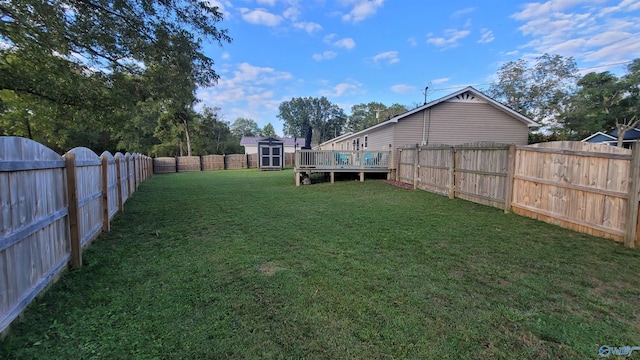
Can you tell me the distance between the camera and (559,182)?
199 inches

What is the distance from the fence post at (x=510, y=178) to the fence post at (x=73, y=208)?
7.34 meters

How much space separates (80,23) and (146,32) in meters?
1.20

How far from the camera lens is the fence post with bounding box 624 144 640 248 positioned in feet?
12.8

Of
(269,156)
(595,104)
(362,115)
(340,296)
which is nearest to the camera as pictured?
(340,296)

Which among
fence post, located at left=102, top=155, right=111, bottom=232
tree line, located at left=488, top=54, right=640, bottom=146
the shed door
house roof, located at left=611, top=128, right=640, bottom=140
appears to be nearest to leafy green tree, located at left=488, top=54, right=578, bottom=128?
tree line, located at left=488, top=54, right=640, bottom=146

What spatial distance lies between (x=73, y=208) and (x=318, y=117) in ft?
221

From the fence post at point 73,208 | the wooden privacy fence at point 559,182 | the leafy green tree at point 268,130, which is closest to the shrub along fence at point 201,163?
the wooden privacy fence at point 559,182

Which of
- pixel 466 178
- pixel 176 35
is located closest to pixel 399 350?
pixel 466 178

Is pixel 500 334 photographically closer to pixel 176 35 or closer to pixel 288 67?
pixel 176 35

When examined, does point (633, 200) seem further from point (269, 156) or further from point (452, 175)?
point (269, 156)

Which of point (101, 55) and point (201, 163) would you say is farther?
point (201, 163)

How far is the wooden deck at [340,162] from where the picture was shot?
40.3ft

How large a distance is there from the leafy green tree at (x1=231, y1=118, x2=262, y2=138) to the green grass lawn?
7066 centimetres

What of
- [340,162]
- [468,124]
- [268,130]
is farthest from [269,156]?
[268,130]
